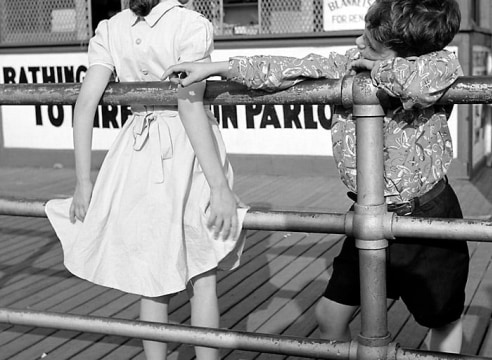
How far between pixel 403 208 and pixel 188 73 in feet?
2.30

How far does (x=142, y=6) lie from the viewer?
8.52 feet

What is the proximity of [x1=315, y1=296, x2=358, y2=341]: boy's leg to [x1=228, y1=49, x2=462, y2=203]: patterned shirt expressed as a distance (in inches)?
14.9

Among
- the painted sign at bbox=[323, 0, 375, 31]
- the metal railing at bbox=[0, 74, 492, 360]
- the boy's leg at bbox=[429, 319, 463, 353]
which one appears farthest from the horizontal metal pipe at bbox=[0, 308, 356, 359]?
the painted sign at bbox=[323, 0, 375, 31]

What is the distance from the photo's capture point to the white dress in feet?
8.38

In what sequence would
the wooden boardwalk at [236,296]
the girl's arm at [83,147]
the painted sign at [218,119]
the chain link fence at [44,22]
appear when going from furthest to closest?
the chain link fence at [44,22]
the painted sign at [218,119]
the wooden boardwalk at [236,296]
the girl's arm at [83,147]

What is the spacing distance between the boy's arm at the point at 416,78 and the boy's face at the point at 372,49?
0.23 metres

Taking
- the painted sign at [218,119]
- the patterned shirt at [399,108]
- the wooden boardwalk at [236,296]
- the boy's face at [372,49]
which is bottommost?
the wooden boardwalk at [236,296]

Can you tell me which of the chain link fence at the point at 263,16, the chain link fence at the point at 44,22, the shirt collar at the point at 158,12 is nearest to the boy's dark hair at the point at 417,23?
the shirt collar at the point at 158,12

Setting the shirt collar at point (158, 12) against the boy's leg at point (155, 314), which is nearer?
the shirt collar at point (158, 12)

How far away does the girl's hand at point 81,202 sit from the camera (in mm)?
2594

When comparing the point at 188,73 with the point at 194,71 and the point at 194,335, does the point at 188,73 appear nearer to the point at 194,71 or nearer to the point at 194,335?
the point at 194,71

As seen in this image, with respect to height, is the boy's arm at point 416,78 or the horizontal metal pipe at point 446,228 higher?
the boy's arm at point 416,78

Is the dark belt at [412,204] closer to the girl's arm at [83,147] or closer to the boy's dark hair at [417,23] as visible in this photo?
the boy's dark hair at [417,23]

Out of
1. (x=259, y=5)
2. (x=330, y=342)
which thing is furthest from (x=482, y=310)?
(x=259, y=5)
